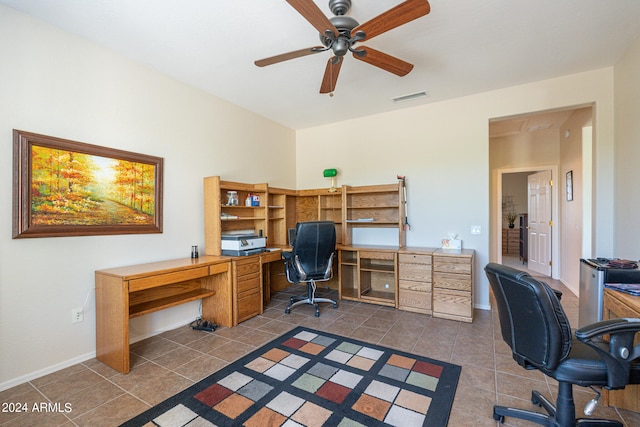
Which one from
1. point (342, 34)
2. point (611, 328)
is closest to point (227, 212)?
point (342, 34)

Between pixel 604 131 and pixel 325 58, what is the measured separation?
125 inches

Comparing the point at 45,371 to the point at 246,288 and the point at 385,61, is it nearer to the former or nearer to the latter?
the point at 246,288

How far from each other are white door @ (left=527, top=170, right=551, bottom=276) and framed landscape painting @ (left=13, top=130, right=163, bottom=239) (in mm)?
6470

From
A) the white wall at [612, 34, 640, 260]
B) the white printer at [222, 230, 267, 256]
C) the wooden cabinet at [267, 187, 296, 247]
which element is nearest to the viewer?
the white wall at [612, 34, 640, 260]

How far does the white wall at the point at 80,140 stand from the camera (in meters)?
2.10

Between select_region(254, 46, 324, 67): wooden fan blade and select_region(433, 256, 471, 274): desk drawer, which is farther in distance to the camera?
select_region(433, 256, 471, 274): desk drawer

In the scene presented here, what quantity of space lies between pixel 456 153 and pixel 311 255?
2.46m

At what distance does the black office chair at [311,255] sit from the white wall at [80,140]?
1.23m

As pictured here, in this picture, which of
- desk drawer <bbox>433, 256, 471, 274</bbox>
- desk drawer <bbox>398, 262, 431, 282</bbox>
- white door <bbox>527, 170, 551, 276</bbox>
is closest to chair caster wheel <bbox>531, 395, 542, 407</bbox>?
desk drawer <bbox>433, 256, 471, 274</bbox>

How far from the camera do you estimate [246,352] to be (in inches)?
101

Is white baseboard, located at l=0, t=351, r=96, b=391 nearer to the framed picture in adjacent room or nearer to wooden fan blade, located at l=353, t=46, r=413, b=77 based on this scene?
wooden fan blade, located at l=353, t=46, r=413, b=77

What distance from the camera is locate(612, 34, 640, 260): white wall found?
2.54 meters

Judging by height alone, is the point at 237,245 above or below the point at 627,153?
below

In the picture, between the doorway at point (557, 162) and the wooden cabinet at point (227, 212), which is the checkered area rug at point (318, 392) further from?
the doorway at point (557, 162)
